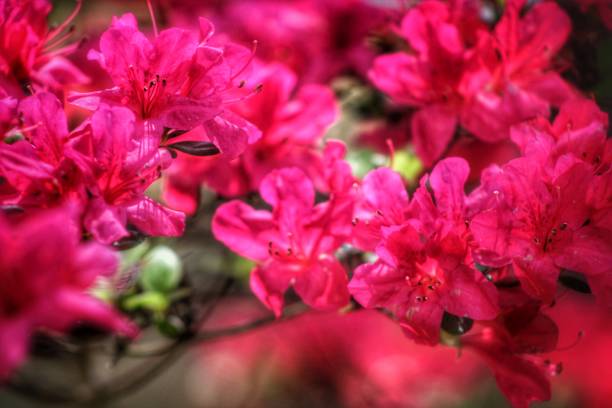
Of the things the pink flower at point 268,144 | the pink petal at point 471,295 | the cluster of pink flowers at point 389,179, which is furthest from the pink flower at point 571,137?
the pink flower at point 268,144

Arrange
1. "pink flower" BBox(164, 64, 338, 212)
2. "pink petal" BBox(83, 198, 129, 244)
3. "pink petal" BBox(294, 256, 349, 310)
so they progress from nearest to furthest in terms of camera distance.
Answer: "pink petal" BBox(83, 198, 129, 244) < "pink petal" BBox(294, 256, 349, 310) < "pink flower" BBox(164, 64, 338, 212)

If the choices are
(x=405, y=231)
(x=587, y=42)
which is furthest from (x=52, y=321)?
(x=587, y=42)

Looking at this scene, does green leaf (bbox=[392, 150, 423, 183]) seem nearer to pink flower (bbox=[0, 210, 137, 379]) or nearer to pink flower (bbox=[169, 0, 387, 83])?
pink flower (bbox=[169, 0, 387, 83])

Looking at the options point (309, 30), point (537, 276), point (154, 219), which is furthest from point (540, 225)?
point (309, 30)

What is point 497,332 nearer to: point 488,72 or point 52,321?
point 488,72

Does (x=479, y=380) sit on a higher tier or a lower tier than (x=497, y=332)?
lower

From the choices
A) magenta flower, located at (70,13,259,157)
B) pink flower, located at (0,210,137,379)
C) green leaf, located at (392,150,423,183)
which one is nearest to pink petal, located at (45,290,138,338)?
pink flower, located at (0,210,137,379)

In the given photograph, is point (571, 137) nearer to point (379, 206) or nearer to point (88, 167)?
point (379, 206)
